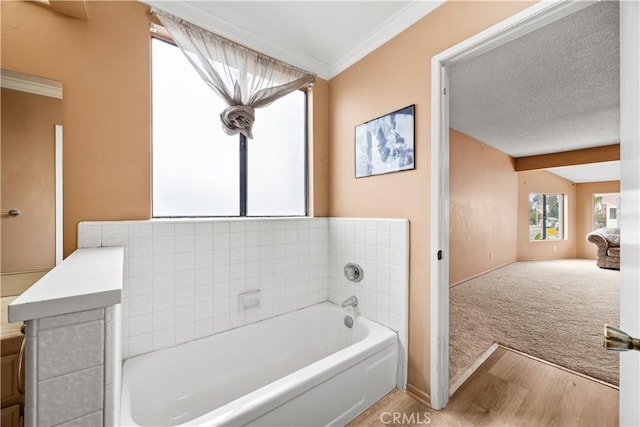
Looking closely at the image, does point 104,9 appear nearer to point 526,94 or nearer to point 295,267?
point 295,267

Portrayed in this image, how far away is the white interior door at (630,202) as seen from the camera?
667mm

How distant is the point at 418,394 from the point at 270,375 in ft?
3.25

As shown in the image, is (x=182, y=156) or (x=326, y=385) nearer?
(x=326, y=385)

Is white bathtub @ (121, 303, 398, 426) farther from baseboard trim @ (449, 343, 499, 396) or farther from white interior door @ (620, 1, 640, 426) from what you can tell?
white interior door @ (620, 1, 640, 426)

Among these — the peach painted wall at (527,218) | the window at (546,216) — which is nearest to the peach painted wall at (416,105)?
the peach painted wall at (527,218)

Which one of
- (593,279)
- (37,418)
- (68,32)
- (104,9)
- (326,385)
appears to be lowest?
(593,279)

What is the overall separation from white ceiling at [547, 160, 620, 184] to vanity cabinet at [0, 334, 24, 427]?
797 centimetres

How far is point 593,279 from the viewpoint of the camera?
4383mm

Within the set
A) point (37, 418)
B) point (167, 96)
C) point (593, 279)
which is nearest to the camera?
point (37, 418)

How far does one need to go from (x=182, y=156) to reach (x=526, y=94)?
3387 millimetres

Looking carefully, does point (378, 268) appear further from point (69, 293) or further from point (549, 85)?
point (549, 85)

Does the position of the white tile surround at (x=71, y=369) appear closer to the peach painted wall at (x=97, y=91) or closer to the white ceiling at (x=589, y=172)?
the peach painted wall at (x=97, y=91)

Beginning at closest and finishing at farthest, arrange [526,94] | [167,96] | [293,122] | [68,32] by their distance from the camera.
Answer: [68,32] → [167,96] → [293,122] → [526,94]

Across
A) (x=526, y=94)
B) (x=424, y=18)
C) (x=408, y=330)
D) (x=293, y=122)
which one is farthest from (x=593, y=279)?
(x=293, y=122)
